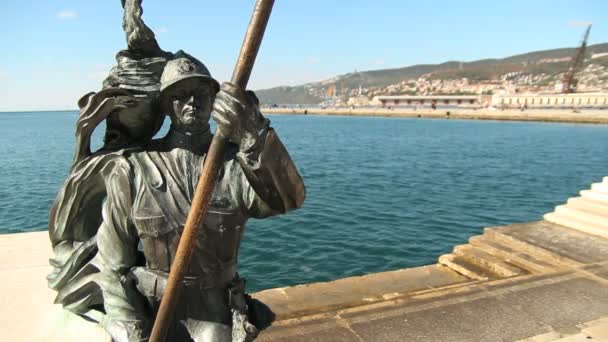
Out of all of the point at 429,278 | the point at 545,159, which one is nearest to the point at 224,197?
the point at 429,278

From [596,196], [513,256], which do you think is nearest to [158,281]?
Result: [513,256]

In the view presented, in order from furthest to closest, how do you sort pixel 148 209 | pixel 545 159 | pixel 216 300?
1. pixel 545 159
2. pixel 216 300
3. pixel 148 209

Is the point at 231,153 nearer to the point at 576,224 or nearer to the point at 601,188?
the point at 576,224

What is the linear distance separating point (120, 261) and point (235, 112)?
114cm

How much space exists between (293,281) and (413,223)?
5199mm

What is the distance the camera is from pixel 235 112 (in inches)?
73.7

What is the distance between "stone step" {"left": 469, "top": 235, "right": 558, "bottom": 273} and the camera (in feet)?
18.3

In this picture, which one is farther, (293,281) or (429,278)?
(293,281)

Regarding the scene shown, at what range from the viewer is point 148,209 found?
2225 mm

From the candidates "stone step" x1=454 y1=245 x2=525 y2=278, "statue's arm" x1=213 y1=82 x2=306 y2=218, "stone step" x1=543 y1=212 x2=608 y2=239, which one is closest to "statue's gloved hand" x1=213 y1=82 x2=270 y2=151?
"statue's arm" x1=213 y1=82 x2=306 y2=218

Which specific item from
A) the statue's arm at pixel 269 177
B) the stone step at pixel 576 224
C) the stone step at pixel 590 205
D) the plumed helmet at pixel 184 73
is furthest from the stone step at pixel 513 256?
the plumed helmet at pixel 184 73

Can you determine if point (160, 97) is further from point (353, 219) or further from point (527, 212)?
point (527, 212)

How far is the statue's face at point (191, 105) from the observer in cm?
226

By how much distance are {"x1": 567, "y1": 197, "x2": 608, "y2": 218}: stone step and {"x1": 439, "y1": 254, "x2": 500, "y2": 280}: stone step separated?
2.31 metres
